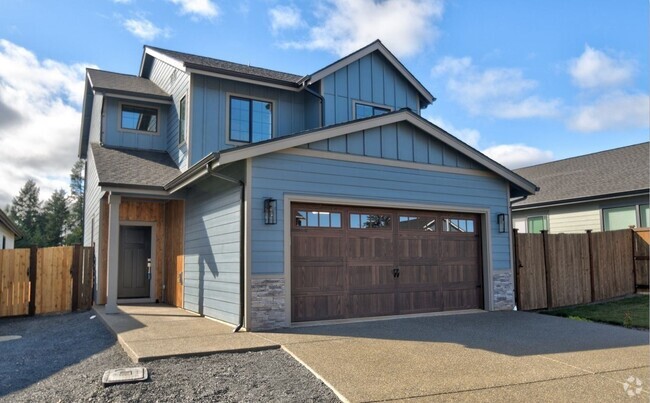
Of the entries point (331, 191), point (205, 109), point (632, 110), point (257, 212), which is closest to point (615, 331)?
point (331, 191)

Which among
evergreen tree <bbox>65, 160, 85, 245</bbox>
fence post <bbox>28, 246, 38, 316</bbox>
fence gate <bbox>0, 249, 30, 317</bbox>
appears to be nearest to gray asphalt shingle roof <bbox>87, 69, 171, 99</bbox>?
fence post <bbox>28, 246, 38, 316</bbox>

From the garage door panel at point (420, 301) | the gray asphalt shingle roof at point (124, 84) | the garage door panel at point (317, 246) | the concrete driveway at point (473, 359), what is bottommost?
the concrete driveway at point (473, 359)

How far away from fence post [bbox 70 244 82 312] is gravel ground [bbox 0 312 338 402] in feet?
13.3

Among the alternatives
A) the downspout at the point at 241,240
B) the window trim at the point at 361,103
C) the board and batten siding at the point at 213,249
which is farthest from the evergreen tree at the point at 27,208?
the downspout at the point at 241,240

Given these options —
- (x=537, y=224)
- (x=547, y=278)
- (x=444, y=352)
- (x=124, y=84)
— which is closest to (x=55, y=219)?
(x=124, y=84)

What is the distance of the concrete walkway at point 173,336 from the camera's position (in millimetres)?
5988

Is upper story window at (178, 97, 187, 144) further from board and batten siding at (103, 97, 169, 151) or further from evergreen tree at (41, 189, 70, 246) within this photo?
evergreen tree at (41, 189, 70, 246)

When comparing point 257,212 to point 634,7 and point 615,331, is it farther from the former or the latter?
point 634,7

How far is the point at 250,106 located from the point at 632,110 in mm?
13818

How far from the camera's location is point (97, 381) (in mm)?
4891

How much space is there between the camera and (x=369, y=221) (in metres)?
9.02

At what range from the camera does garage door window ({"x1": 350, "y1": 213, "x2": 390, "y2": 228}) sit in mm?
8844

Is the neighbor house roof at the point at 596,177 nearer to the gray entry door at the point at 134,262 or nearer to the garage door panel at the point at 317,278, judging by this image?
the garage door panel at the point at 317,278

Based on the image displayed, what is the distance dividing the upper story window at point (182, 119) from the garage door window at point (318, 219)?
4537 millimetres
